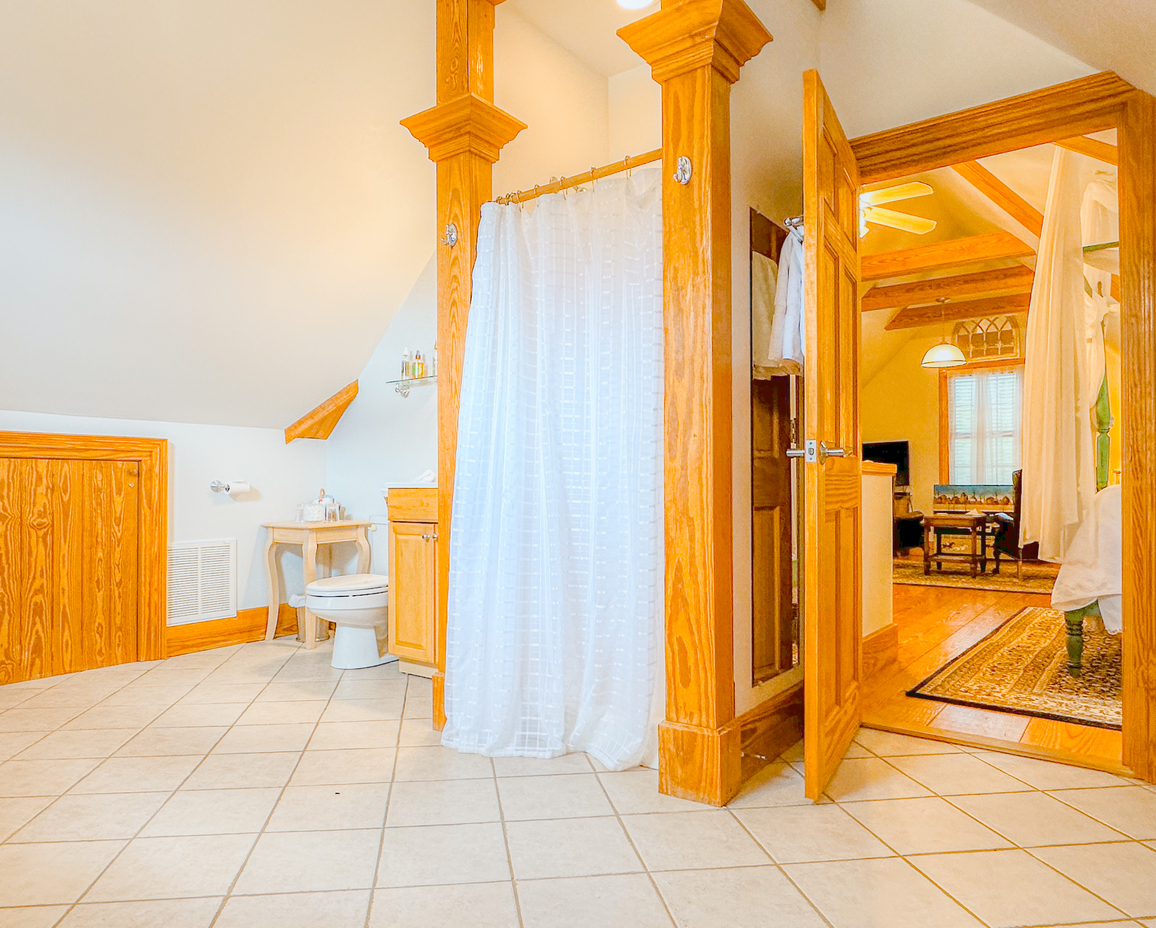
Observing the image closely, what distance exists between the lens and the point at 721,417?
2104 mm

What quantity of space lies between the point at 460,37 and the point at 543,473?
5.19ft

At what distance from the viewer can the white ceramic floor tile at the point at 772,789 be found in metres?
2.02

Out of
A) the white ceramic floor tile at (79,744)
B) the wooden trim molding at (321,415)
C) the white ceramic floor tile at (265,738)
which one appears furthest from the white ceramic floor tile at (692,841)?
the wooden trim molding at (321,415)

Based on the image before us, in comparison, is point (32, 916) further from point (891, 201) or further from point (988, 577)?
point (988, 577)

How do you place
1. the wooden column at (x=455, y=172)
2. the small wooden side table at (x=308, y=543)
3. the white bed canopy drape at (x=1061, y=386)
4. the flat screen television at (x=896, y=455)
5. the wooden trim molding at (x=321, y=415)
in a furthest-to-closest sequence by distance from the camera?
the flat screen television at (x=896, y=455), the wooden trim molding at (x=321, y=415), the small wooden side table at (x=308, y=543), the white bed canopy drape at (x=1061, y=386), the wooden column at (x=455, y=172)

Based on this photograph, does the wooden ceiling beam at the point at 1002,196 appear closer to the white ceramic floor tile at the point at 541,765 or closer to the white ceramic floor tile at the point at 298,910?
the white ceramic floor tile at the point at 541,765

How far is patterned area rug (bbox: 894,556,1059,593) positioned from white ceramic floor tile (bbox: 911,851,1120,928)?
4552 millimetres

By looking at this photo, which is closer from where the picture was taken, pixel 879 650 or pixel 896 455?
pixel 879 650

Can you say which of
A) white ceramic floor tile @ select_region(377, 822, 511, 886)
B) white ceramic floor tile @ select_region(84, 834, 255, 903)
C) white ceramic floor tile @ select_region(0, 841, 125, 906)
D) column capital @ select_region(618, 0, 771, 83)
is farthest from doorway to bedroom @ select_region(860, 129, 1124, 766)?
white ceramic floor tile @ select_region(0, 841, 125, 906)

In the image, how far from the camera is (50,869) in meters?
1.68

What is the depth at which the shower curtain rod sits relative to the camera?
2270 millimetres

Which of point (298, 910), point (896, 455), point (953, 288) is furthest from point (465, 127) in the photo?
point (896, 455)

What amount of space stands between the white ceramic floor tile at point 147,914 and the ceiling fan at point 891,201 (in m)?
3.89

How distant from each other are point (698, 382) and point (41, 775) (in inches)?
Answer: 86.8
